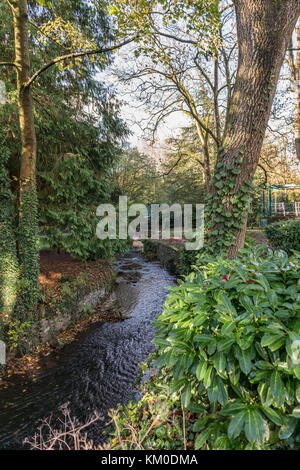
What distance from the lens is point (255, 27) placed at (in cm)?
345

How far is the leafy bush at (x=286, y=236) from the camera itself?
24.6ft

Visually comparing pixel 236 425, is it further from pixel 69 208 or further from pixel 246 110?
pixel 69 208

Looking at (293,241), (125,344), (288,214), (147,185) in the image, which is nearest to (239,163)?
(125,344)

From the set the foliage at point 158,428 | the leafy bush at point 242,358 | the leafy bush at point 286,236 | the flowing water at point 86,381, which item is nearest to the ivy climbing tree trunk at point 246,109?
the leafy bush at point 242,358

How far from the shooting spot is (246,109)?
3.66m

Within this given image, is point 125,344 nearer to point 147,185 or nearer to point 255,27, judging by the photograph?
point 255,27

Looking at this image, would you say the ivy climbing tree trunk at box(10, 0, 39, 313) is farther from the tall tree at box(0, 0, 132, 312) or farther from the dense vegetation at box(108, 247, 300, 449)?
the dense vegetation at box(108, 247, 300, 449)

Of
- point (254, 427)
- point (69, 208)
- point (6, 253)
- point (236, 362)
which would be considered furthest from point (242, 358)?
point (69, 208)

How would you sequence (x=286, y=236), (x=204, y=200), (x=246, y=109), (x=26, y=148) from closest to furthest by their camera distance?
1. (x=246, y=109)
2. (x=204, y=200)
3. (x=26, y=148)
4. (x=286, y=236)

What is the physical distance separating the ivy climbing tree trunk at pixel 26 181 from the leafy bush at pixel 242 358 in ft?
14.5

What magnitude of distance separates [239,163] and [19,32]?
5.16 metres

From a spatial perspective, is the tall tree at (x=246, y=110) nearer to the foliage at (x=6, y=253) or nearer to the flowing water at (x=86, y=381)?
the flowing water at (x=86, y=381)

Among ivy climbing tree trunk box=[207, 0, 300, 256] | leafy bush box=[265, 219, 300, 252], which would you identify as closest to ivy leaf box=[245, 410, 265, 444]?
ivy climbing tree trunk box=[207, 0, 300, 256]

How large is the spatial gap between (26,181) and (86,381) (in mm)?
4257
